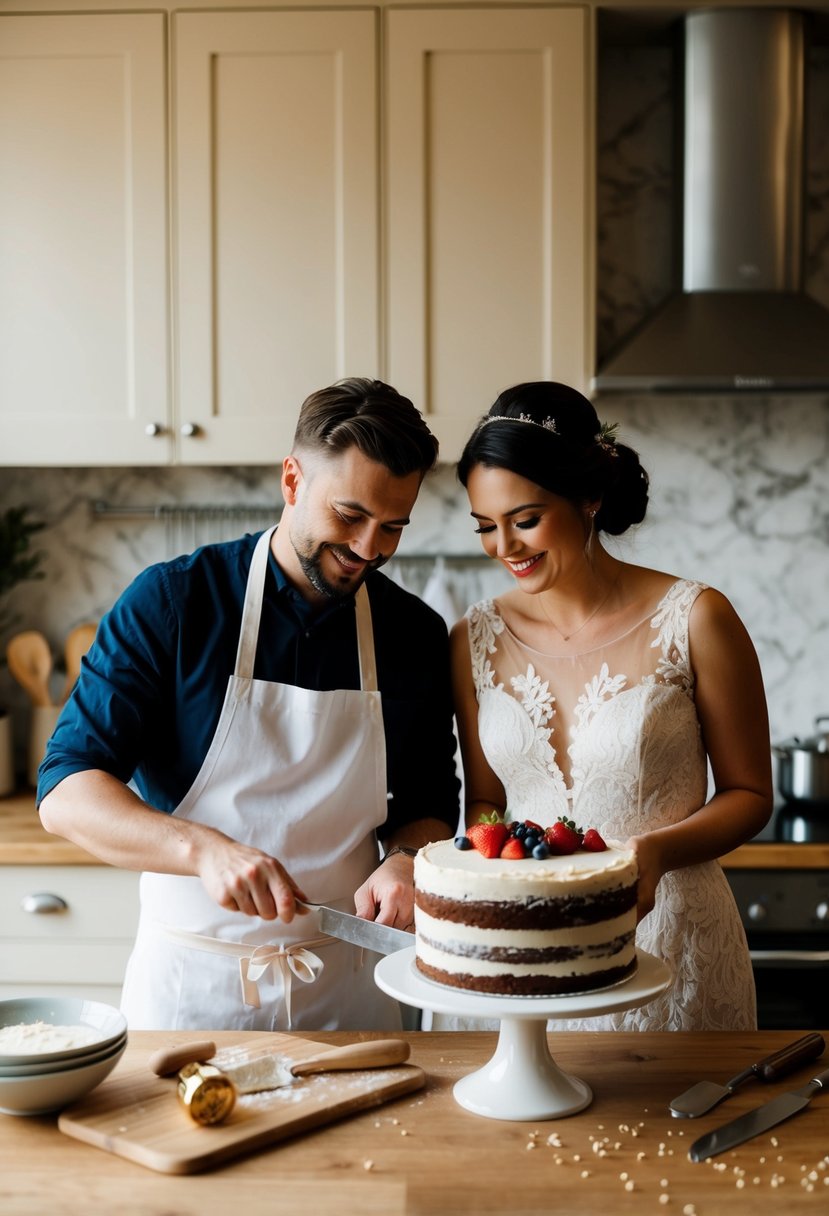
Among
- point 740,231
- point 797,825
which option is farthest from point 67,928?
point 740,231

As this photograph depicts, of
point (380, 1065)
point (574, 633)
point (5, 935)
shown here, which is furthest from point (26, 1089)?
point (5, 935)

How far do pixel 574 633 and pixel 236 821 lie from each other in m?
0.64

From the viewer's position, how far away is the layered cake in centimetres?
141

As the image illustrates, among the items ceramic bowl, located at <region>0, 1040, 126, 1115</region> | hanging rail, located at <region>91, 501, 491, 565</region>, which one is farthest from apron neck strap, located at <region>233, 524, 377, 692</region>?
hanging rail, located at <region>91, 501, 491, 565</region>

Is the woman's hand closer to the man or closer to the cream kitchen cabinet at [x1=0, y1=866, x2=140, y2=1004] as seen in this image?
the man

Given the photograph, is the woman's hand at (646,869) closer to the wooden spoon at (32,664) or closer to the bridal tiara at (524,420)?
the bridal tiara at (524,420)

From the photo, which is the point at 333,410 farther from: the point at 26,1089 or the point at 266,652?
the point at 26,1089

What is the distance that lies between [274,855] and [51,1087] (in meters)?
0.60

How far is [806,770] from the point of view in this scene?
292cm

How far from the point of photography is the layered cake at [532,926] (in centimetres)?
141

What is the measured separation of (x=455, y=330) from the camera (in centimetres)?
295

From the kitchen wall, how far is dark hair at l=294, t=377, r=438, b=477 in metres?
1.36

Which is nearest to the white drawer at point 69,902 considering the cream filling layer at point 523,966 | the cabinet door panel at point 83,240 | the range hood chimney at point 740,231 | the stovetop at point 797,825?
the cabinet door panel at point 83,240

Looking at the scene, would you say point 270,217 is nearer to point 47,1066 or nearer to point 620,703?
point 620,703
